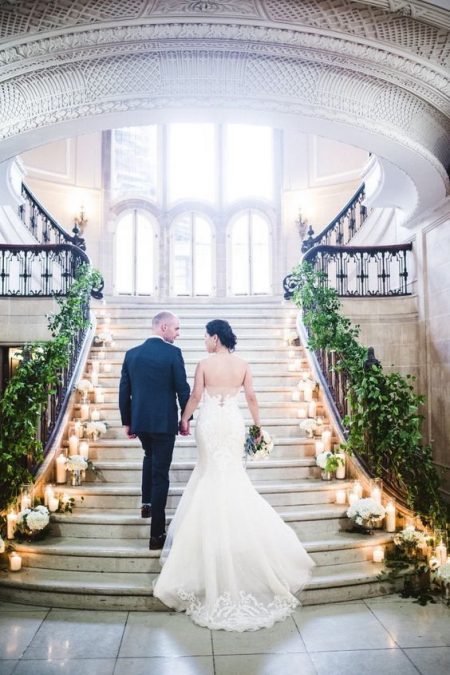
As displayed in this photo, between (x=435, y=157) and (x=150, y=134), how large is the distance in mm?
10278

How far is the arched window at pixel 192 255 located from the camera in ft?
46.7

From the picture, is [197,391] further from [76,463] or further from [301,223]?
[301,223]

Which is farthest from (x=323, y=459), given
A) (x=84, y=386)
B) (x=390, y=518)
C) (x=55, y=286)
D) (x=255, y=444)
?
(x=55, y=286)

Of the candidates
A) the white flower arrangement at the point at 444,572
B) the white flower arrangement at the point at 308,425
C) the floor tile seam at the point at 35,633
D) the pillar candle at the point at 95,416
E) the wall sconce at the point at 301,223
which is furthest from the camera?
the wall sconce at the point at 301,223

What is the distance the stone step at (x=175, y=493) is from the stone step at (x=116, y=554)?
434 mm

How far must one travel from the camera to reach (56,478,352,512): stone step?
484 centimetres

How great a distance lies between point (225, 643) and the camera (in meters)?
3.36

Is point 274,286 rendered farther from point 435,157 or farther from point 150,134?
point 435,157

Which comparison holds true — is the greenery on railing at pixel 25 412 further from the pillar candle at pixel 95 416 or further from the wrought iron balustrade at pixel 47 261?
the wrought iron balustrade at pixel 47 261

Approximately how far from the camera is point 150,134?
14.6 metres

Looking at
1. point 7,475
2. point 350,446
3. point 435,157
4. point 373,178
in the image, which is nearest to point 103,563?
point 7,475

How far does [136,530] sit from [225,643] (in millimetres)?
1353

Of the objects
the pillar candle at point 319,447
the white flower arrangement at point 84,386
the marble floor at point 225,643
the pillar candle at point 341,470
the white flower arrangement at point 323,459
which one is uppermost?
the white flower arrangement at point 84,386

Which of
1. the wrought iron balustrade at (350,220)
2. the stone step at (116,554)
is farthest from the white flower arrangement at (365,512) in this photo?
the wrought iron balustrade at (350,220)
